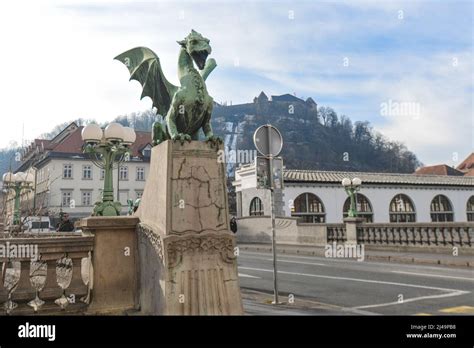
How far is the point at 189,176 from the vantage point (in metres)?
4.73

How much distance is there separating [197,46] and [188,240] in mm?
2390

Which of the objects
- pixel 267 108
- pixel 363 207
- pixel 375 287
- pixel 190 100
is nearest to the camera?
pixel 190 100

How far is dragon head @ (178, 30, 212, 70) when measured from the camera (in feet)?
16.8

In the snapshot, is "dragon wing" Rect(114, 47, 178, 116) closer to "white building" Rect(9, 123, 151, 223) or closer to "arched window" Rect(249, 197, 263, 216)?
"arched window" Rect(249, 197, 263, 216)

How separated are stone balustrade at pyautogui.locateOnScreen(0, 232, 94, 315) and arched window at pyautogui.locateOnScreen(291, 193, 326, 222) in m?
29.1

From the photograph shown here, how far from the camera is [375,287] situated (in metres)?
9.62

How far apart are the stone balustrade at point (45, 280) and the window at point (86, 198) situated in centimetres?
4914

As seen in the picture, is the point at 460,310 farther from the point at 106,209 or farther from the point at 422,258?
the point at 422,258

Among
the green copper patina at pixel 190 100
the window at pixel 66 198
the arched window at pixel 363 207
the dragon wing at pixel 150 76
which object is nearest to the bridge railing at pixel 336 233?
the arched window at pixel 363 207

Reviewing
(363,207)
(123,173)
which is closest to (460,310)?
(363,207)

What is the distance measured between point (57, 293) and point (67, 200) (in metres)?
48.5
